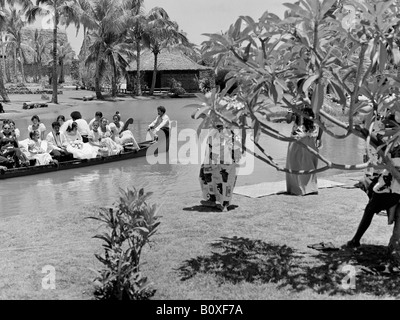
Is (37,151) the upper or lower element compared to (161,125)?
lower

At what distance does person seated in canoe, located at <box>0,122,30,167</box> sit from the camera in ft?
40.3

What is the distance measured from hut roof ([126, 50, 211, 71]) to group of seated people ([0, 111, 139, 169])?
36.4 meters

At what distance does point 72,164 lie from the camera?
43.6 ft

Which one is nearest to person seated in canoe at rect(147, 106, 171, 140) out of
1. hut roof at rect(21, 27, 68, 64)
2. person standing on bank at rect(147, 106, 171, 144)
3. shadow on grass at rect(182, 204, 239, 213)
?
person standing on bank at rect(147, 106, 171, 144)

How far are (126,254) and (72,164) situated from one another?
29.8 feet

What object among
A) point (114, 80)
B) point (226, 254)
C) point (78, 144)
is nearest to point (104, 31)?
point (114, 80)

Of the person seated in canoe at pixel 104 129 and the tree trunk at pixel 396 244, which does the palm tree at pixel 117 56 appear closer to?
the person seated in canoe at pixel 104 129

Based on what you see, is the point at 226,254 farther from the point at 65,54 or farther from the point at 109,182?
the point at 65,54

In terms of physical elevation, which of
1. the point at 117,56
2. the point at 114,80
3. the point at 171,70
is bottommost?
the point at 114,80

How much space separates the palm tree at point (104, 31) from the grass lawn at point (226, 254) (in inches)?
1350

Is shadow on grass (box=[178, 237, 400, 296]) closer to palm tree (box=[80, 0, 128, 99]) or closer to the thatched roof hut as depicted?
palm tree (box=[80, 0, 128, 99])

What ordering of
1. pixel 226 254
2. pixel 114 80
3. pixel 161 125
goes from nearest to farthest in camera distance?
pixel 226 254, pixel 161 125, pixel 114 80
